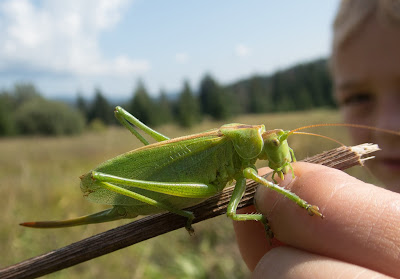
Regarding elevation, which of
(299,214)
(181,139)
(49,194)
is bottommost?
(49,194)

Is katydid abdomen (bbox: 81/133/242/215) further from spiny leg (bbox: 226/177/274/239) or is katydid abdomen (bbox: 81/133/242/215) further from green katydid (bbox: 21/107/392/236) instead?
spiny leg (bbox: 226/177/274/239)

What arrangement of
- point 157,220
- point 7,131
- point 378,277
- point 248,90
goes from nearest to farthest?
point 378,277 → point 157,220 → point 7,131 → point 248,90

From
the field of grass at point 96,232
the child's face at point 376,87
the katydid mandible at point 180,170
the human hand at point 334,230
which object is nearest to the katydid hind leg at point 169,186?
the katydid mandible at point 180,170

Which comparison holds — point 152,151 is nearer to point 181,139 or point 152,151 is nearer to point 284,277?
point 181,139

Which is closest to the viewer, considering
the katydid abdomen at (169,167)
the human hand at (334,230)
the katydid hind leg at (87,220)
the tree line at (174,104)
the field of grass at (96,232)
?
the human hand at (334,230)

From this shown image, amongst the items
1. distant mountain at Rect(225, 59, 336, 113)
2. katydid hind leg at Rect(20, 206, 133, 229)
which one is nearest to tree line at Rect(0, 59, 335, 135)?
distant mountain at Rect(225, 59, 336, 113)

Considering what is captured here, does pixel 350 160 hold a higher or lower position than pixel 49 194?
higher

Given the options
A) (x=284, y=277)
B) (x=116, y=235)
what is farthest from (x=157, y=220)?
(x=284, y=277)

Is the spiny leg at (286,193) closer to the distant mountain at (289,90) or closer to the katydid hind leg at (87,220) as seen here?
the katydid hind leg at (87,220)
